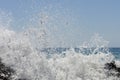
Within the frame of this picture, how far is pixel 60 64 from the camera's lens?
12.0 m

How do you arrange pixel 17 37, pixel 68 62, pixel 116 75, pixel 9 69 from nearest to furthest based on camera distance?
pixel 9 69 < pixel 17 37 < pixel 116 75 < pixel 68 62

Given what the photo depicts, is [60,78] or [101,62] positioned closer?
[60,78]

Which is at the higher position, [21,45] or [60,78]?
[21,45]

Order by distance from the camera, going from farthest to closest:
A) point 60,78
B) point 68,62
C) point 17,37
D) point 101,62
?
point 101,62, point 68,62, point 60,78, point 17,37

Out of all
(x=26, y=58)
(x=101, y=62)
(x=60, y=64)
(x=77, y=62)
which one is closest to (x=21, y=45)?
(x=26, y=58)

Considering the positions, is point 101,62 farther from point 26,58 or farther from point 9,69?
point 9,69

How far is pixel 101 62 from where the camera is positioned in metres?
13.5

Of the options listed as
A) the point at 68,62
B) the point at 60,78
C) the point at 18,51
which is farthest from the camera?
the point at 68,62

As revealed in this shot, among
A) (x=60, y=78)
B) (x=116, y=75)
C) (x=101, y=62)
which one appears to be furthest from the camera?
(x=101, y=62)

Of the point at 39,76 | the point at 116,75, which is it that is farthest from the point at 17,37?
the point at 116,75

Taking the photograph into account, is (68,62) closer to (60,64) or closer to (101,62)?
(60,64)

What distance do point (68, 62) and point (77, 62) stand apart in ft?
1.43

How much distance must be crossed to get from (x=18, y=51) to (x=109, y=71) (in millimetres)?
3928

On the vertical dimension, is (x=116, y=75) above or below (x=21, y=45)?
below
